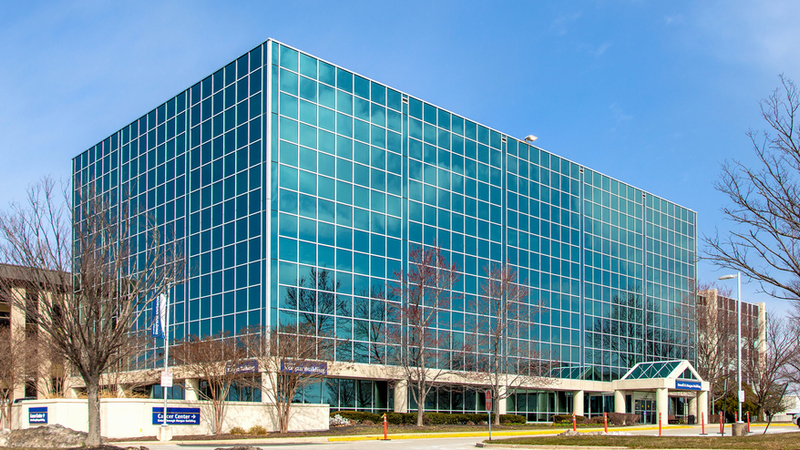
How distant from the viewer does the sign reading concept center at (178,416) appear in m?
33.3

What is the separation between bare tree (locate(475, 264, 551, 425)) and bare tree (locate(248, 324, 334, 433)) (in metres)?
15.2

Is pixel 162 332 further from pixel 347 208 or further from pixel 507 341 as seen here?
pixel 507 341

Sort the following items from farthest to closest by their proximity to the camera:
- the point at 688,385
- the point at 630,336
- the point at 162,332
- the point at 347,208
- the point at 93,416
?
the point at 630,336 < the point at 688,385 < the point at 347,208 < the point at 162,332 < the point at 93,416

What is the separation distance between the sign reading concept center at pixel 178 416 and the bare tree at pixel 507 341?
798 inches

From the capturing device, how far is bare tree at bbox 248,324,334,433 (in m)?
35.3

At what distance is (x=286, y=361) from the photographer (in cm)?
3503

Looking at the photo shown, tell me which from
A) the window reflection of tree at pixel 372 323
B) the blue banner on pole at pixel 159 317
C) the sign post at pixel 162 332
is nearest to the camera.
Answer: the sign post at pixel 162 332

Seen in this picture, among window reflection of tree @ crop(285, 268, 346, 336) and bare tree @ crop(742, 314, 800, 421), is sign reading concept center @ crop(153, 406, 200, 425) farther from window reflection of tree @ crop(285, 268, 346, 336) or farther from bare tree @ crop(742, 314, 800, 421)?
bare tree @ crop(742, 314, 800, 421)

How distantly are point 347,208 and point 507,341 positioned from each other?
1594 centimetres

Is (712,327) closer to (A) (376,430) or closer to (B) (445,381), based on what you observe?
(B) (445,381)

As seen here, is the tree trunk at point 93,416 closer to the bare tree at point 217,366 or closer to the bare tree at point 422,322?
the bare tree at point 217,366

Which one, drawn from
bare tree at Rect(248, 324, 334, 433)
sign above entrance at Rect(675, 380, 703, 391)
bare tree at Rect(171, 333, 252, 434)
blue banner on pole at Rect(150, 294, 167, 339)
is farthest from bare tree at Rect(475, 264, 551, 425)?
blue banner on pole at Rect(150, 294, 167, 339)

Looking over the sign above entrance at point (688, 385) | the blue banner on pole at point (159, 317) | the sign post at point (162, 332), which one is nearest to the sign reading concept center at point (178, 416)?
the sign post at point (162, 332)

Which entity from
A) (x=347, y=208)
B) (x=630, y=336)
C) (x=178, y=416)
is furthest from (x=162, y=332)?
(x=630, y=336)
